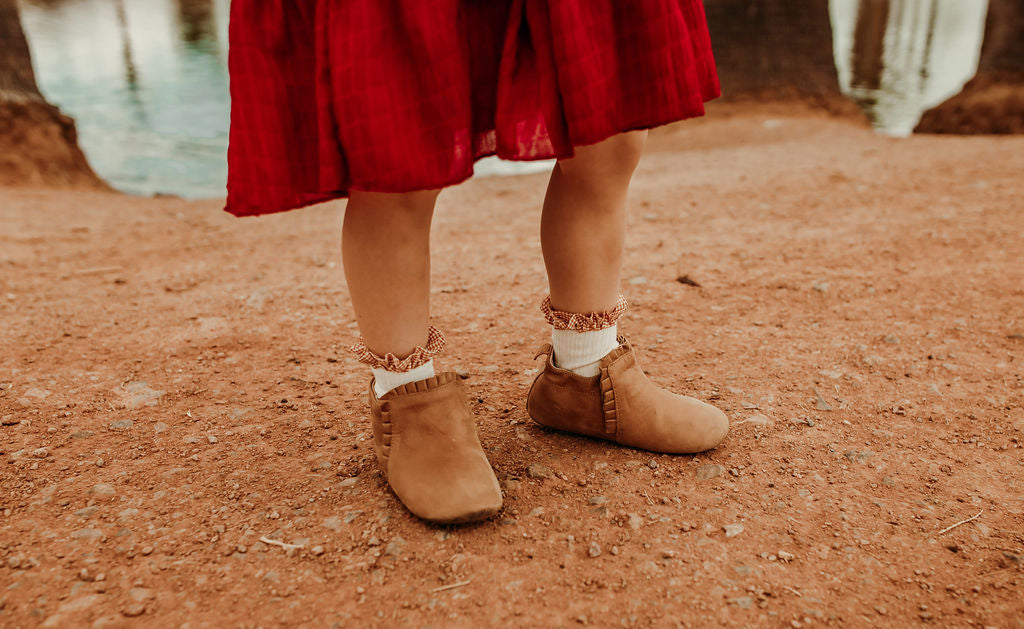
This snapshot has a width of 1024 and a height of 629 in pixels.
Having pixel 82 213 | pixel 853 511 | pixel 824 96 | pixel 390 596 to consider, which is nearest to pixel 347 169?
pixel 390 596

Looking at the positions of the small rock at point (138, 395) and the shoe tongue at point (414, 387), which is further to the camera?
the small rock at point (138, 395)

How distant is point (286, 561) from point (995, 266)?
2361 mm

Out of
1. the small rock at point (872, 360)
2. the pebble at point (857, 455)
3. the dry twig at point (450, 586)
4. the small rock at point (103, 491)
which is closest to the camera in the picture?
the dry twig at point (450, 586)

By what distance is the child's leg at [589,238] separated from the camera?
1226 mm

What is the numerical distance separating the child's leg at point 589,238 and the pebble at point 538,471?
0.64ft

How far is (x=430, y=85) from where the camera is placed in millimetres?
991

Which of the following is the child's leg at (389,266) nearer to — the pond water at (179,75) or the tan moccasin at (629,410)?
the tan moccasin at (629,410)

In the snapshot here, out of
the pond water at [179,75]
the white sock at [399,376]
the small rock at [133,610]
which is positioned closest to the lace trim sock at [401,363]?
the white sock at [399,376]

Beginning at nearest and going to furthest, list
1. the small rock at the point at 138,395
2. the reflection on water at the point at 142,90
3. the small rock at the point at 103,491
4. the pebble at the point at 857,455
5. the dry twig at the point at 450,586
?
the dry twig at the point at 450,586, the small rock at the point at 103,491, the pebble at the point at 857,455, the small rock at the point at 138,395, the reflection on water at the point at 142,90

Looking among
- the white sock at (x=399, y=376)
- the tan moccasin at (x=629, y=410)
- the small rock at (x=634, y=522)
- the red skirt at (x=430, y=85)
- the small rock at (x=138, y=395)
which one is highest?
the red skirt at (x=430, y=85)

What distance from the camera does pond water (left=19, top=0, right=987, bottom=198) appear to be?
5688 mm

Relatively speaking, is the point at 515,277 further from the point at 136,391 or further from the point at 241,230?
the point at 241,230

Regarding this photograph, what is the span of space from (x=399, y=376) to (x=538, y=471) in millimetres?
322

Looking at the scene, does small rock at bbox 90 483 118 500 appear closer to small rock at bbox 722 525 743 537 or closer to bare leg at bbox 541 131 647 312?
bare leg at bbox 541 131 647 312
